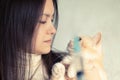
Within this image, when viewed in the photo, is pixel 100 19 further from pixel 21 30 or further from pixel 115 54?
pixel 21 30

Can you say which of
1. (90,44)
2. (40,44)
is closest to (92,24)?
(90,44)

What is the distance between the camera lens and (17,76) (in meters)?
0.85

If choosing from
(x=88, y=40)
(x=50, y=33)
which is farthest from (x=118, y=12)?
(x=50, y=33)

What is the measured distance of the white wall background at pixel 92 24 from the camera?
1.18 meters

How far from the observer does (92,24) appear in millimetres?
1182

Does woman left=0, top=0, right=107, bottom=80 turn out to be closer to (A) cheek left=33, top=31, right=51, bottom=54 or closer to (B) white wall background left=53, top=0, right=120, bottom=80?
(A) cheek left=33, top=31, right=51, bottom=54

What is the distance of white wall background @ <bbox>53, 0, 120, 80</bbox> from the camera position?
1.18 m

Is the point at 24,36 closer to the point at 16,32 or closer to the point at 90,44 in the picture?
the point at 16,32

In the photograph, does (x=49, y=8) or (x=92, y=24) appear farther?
(x=92, y=24)

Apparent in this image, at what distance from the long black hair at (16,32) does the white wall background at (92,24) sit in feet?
1.17

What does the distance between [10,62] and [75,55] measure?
208 mm

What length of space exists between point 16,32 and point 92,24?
1.43 feet

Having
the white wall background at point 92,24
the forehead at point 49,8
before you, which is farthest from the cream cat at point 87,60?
the white wall background at point 92,24

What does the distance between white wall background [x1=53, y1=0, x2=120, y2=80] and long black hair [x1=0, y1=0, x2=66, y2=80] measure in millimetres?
356
